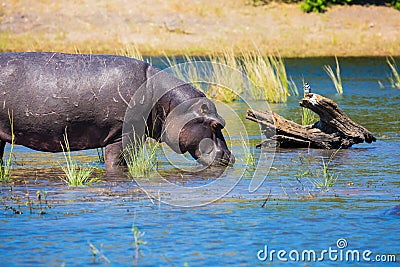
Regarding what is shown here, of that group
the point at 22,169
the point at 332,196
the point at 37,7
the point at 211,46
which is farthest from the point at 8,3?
the point at 332,196

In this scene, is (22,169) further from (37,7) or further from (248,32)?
(37,7)

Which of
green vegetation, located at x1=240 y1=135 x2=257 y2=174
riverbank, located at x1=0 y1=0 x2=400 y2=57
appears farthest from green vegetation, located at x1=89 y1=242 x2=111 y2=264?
riverbank, located at x1=0 y1=0 x2=400 y2=57

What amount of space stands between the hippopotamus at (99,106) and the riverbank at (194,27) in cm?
1820

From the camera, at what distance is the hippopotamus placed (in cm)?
862

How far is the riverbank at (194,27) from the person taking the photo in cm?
2853

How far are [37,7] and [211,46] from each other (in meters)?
7.58

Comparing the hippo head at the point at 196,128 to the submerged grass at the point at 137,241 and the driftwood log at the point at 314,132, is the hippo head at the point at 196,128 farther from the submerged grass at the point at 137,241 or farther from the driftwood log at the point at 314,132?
the submerged grass at the point at 137,241

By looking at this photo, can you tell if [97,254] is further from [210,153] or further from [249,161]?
[249,161]

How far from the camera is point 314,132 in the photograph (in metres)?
10.5

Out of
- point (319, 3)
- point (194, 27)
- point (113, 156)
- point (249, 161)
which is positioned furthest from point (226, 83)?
point (319, 3)

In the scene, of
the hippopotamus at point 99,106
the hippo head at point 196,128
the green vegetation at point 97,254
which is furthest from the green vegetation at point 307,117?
the green vegetation at point 97,254

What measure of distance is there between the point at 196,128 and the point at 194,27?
2105 centimetres

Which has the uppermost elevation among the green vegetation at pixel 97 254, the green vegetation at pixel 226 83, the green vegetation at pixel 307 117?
the green vegetation at pixel 97 254

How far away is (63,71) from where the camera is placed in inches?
342
